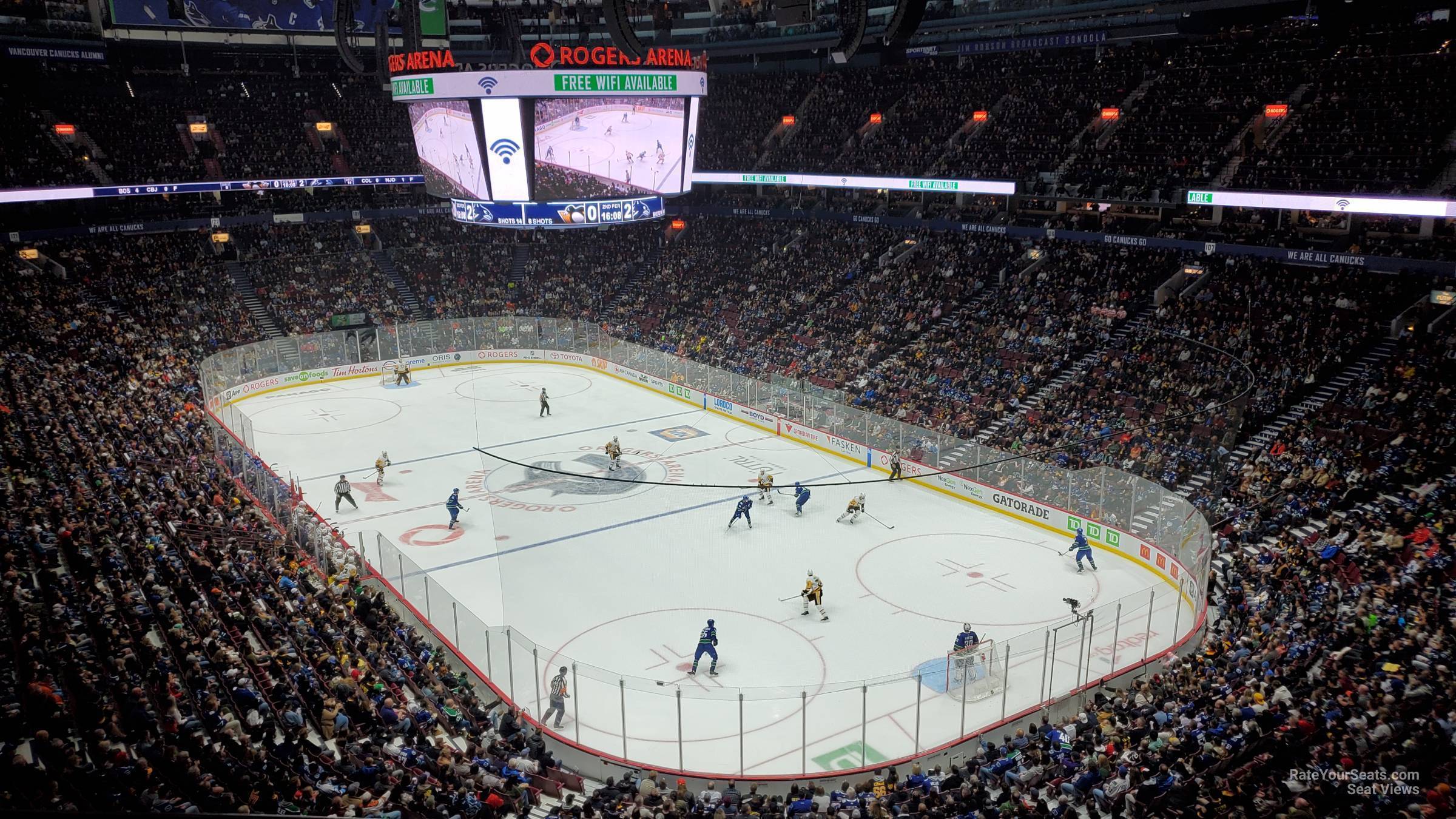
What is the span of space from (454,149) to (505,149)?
2.24 m

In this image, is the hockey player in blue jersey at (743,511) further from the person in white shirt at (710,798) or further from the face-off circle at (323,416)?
the face-off circle at (323,416)

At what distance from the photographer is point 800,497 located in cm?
2622

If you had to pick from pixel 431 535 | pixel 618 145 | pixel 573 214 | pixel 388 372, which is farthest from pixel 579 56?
pixel 388 372

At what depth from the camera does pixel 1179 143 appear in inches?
1378

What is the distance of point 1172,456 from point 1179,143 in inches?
636

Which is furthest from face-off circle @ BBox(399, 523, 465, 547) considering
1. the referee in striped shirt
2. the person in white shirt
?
the person in white shirt

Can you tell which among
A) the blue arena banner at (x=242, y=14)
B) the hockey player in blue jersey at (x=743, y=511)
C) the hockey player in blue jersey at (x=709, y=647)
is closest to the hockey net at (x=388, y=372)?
the blue arena banner at (x=242, y=14)

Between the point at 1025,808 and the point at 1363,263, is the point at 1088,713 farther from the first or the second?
the point at 1363,263

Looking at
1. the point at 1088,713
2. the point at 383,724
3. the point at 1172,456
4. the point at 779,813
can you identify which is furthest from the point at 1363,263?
the point at 383,724

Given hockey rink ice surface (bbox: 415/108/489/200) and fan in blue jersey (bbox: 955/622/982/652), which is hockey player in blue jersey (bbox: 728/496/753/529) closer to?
fan in blue jersey (bbox: 955/622/982/652)

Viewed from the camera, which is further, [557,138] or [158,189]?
[158,189]

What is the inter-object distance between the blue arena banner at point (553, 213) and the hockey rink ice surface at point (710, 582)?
6707 mm

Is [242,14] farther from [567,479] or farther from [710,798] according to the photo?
[710,798]

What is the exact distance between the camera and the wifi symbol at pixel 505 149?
27156mm
